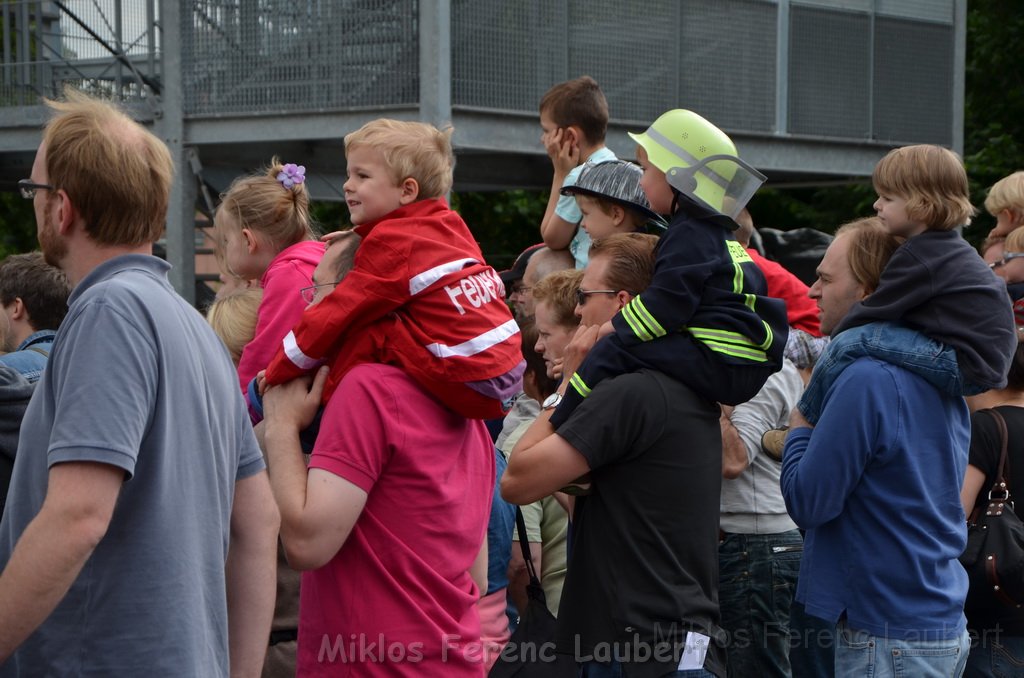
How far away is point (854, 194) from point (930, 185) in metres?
13.8

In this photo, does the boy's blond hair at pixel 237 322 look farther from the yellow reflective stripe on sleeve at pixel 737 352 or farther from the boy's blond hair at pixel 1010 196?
the boy's blond hair at pixel 1010 196

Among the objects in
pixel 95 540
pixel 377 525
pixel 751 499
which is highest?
pixel 95 540

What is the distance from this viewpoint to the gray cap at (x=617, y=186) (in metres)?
4.32

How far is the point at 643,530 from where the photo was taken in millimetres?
3277

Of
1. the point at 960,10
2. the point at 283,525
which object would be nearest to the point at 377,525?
the point at 283,525

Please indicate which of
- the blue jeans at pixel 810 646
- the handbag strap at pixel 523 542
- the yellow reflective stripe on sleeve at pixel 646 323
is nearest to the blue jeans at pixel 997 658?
the blue jeans at pixel 810 646

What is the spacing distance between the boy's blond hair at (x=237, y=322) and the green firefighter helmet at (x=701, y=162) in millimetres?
1452

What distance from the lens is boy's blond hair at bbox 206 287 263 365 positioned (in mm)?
4148

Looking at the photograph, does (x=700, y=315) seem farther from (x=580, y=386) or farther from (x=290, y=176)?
(x=290, y=176)

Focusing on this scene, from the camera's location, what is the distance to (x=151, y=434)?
7.55ft

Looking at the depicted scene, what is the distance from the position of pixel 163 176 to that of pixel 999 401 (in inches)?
127

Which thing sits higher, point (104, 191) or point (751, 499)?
point (104, 191)

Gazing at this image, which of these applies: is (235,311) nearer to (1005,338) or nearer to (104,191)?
(104,191)

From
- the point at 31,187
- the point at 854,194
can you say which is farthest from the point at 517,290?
the point at 854,194
